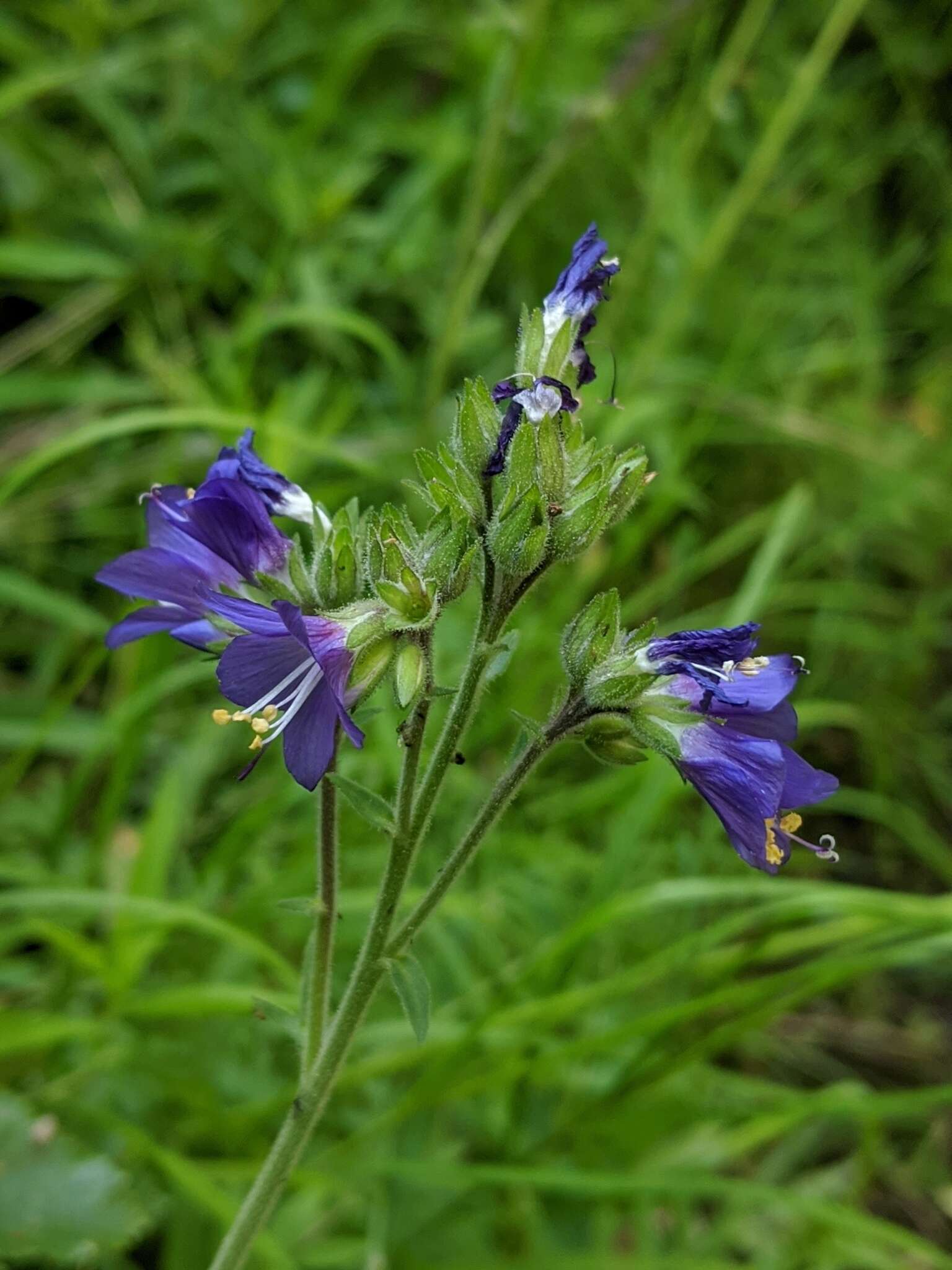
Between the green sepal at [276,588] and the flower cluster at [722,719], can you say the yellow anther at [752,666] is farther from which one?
the green sepal at [276,588]

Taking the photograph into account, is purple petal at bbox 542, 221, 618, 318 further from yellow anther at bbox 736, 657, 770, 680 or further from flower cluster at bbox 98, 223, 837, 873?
yellow anther at bbox 736, 657, 770, 680

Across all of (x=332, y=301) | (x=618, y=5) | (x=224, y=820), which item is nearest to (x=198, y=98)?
(x=332, y=301)

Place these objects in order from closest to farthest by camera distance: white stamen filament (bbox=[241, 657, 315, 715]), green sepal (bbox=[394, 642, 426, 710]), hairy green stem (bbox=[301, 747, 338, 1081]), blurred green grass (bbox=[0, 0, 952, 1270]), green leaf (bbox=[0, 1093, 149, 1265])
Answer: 1. green sepal (bbox=[394, 642, 426, 710])
2. white stamen filament (bbox=[241, 657, 315, 715])
3. hairy green stem (bbox=[301, 747, 338, 1081])
4. green leaf (bbox=[0, 1093, 149, 1265])
5. blurred green grass (bbox=[0, 0, 952, 1270])

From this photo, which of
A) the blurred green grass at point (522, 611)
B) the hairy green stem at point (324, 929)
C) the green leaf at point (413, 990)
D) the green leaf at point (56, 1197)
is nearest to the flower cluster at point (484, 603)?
the hairy green stem at point (324, 929)

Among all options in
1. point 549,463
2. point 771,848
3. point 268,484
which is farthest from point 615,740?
point 268,484

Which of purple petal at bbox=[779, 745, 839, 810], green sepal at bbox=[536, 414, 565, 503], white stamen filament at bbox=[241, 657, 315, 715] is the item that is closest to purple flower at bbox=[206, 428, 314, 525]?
white stamen filament at bbox=[241, 657, 315, 715]

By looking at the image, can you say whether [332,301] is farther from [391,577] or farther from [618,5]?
[391,577]
